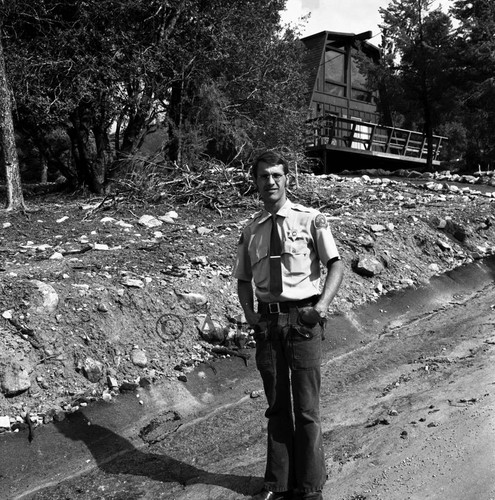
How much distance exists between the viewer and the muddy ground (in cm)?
429

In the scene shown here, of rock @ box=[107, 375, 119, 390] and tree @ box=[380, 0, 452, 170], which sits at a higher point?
tree @ box=[380, 0, 452, 170]

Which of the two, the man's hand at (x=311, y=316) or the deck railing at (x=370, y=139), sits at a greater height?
the deck railing at (x=370, y=139)

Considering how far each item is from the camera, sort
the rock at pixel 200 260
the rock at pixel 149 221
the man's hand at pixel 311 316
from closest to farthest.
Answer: the man's hand at pixel 311 316 < the rock at pixel 200 260 < the rock at pixel 149 221

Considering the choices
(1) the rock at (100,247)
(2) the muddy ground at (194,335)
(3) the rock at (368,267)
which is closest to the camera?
(2) the muddy ground at (194,335)

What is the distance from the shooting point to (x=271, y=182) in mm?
3525

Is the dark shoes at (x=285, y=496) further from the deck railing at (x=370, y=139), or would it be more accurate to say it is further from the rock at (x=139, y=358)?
the deck railing at (x=370, y=139)

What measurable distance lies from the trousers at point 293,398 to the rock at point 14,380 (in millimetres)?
2282

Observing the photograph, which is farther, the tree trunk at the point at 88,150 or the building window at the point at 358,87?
the building window at the point at 358,87

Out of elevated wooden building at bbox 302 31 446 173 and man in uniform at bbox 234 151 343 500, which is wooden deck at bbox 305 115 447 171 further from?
man in uniform at bbox 234 151 343 500

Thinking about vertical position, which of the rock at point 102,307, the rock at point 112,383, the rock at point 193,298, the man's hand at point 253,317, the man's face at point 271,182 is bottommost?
the rock at point 112,383

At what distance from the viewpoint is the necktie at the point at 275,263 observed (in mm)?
3473

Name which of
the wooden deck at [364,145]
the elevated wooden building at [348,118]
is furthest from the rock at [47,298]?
the elevated wooden building at [348,118]

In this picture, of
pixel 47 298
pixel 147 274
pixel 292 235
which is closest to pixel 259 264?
pixel 292 235

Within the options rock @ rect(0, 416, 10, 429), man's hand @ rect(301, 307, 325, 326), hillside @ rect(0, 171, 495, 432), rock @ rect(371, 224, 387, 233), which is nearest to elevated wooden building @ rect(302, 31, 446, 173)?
hillside @ rect(0, 171, 495, 432)
